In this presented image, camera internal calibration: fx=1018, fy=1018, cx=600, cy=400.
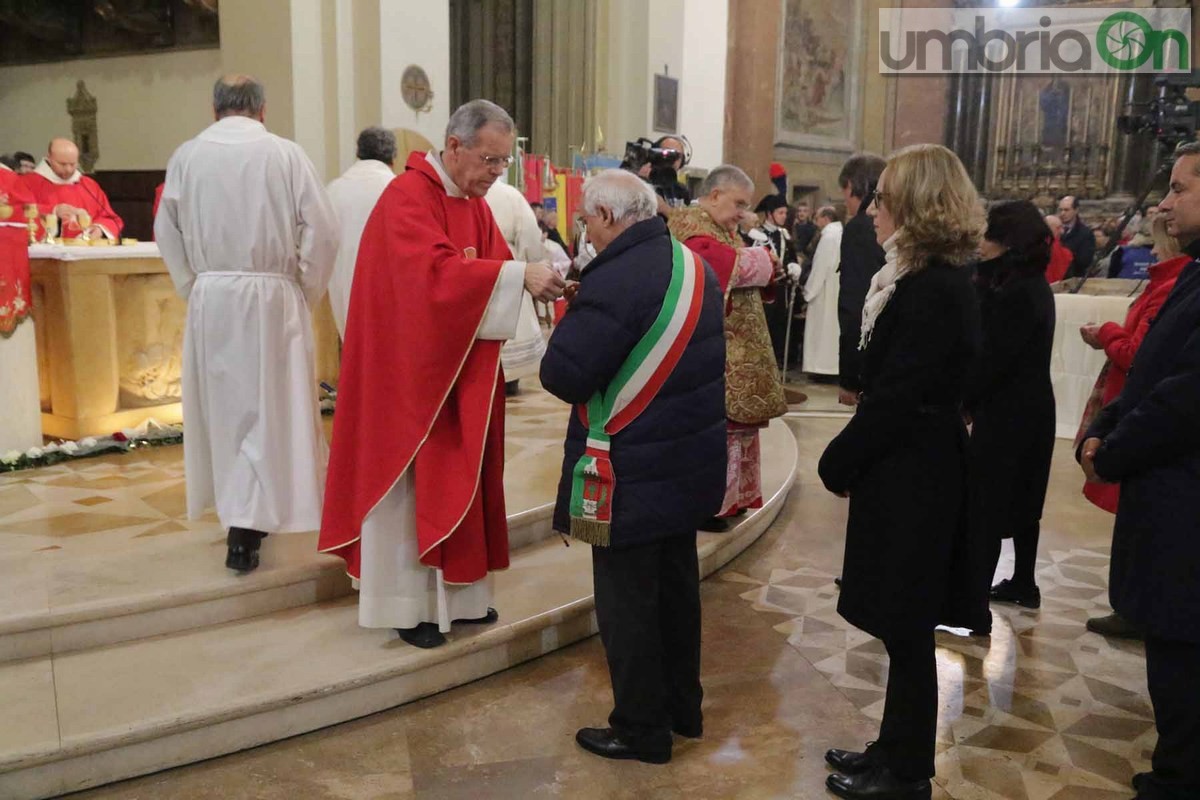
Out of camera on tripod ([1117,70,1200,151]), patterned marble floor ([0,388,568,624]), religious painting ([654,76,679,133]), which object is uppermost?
religious painting ([654,76,679,133])

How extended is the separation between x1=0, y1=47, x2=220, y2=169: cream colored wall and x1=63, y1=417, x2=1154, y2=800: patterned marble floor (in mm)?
7579

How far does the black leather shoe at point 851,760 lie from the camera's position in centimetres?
266

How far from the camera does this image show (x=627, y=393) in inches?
101

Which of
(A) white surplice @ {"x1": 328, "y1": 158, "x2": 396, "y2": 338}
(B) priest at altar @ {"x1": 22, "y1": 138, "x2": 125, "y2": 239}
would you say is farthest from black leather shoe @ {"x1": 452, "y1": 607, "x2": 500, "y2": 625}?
(B) priest at altar @ {"x1": 22, "y1": 138, "x2": 125, "y2": 239}

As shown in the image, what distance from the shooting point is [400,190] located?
118 inches

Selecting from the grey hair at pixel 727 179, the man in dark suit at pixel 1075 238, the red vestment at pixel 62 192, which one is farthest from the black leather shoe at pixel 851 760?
the man in dark suit at pixel 1075 238

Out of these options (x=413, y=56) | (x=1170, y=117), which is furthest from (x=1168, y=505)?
(x=413, y=56)

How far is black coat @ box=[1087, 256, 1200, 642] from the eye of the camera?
90.3 inches

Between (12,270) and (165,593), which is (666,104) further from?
(165,593)

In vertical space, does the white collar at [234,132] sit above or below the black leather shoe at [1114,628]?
above

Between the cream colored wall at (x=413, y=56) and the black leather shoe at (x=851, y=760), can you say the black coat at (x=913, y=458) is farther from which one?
the cream colored wall at (x=413, y=56)

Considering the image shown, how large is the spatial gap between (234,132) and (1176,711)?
10.8 ft

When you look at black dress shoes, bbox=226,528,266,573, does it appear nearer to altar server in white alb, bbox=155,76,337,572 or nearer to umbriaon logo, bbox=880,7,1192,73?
altar server in white alb, bbox=155,76,337,572

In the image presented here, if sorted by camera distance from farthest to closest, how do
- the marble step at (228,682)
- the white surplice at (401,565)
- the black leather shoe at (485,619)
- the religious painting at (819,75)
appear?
the religious painting at (819,75)
the black leather shoe at (485,619)
the white surplice at (401,565)
the marble step at (228,682)
